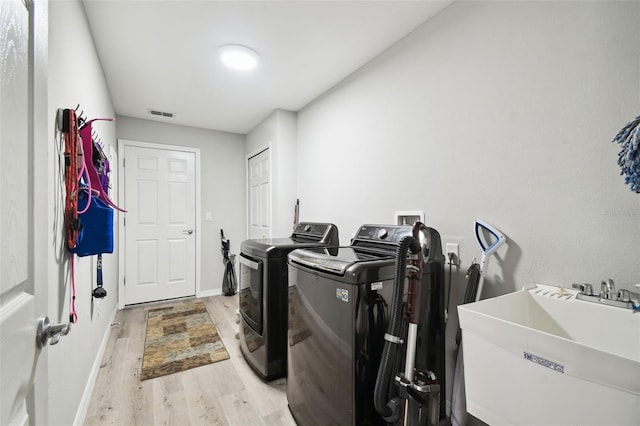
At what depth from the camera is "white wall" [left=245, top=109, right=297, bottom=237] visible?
335cm

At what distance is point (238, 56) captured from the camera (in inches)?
86.5

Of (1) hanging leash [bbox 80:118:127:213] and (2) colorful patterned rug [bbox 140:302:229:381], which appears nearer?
(1) hanging leash [bbox 80:118:127:213]

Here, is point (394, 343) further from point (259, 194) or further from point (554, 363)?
point (259, 194)

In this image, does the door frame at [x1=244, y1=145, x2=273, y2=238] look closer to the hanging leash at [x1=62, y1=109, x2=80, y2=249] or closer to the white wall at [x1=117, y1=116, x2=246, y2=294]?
the white wall at [x1=117, y1=116, x2=246, y2=294]

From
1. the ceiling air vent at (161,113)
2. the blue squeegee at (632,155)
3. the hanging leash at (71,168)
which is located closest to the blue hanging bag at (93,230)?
the hanging leash at (71,168)

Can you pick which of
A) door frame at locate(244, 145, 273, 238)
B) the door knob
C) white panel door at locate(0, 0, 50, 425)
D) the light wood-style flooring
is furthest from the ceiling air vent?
the door knob

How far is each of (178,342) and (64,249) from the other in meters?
1.65

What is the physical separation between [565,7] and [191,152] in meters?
4.07

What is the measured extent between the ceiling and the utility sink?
5.77 feet

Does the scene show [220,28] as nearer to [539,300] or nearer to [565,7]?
[565,7]

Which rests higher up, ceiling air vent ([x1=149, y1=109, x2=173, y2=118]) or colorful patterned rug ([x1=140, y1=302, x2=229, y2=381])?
ceiling air vent ([x1=149, y1=109, x2=173, y2=118])

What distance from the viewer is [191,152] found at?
4078 millimetres

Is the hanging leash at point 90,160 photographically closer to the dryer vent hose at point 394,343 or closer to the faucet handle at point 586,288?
the dryer vent hose at point 394,343

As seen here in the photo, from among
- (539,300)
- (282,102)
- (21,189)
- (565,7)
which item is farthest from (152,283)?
(565,7)
